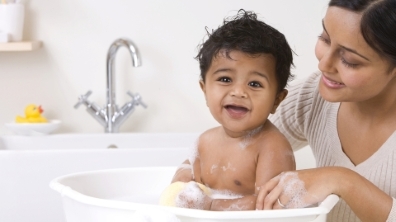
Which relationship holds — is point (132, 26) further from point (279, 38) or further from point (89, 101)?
point (279, 38)

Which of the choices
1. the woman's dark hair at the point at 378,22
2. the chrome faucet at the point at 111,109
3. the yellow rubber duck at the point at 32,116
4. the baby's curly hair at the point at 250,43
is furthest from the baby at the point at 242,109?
the yellow rubber duck at the point at 32,116

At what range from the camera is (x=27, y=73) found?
2430 millimetres

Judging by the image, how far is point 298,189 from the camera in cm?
102

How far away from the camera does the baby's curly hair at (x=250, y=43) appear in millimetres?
1160

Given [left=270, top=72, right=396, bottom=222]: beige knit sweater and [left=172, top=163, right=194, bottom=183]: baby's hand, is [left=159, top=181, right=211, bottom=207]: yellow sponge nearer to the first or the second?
[left=172, top=163, right=194, bottom=183]: baby's hand

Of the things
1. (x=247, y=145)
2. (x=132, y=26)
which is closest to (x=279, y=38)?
(x=247, y=145)

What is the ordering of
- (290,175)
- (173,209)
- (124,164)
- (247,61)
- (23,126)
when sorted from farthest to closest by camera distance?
(23,126) < (124,164) < (247,61) < (290,175) < (173,209)

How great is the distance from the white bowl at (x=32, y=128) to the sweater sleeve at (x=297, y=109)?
1059mm

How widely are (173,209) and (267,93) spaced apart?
38 cm

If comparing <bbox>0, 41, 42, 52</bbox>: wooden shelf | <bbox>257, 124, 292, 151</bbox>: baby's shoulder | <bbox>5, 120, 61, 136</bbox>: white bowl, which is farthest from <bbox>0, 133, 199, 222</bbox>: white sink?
<bbox>257, 124, 292, 151</bbox>: baby's shoulder

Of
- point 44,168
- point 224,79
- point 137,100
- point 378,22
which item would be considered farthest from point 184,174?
point 137,100

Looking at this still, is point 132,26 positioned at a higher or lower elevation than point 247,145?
higher

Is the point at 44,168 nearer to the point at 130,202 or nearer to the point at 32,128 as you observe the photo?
the point at 32,128

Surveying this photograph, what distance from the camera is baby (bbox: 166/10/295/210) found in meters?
1.15
